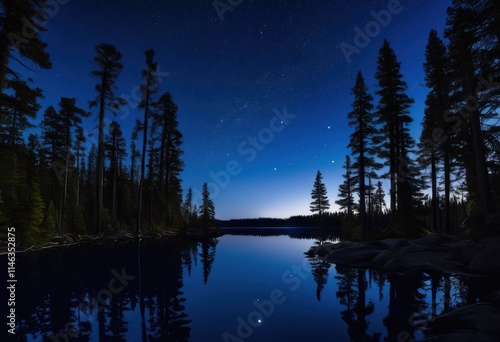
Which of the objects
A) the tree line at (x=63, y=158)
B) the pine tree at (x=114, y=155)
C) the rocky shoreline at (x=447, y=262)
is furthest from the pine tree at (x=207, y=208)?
the rocky shoreline at (x=447, y=262)

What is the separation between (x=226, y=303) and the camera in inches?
303

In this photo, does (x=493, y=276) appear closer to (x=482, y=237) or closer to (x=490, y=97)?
(x=482, y=237)

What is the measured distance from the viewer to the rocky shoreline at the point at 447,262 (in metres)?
4.79

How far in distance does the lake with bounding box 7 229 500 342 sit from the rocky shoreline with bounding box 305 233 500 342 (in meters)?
0.58

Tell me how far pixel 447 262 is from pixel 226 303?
1034 centimetres

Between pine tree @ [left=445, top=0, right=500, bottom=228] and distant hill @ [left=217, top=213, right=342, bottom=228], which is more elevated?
pine tree @ [left=445, top=0, right=500, bottom=228]

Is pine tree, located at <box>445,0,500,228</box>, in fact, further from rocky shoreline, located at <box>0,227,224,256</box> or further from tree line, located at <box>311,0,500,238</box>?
rocky shoreline, located at <box>0,227,224,256</box>

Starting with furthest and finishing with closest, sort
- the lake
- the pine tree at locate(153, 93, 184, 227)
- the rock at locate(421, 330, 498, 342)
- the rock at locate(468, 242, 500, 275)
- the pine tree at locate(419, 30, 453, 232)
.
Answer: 1. the pine tree at locate(153, 93, 184, 227)
2. the pine tree at locate(419, 30, 453, 232)
3. the rock at locate(468, 242, 500, 275)
4. the lake
5. the rock at locate(421, 330, 498, 342)

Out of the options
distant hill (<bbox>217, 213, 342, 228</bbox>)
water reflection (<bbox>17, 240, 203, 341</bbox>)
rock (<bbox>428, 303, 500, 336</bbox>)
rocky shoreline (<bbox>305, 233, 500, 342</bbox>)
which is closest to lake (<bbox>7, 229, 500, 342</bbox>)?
water reflection (<bbox>17, 240, 203, 341</bbox>)

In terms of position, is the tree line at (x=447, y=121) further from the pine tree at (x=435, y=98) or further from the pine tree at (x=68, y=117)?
the pine tree at (x=68, y=117)

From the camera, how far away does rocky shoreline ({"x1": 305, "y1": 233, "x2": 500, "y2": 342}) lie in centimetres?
479

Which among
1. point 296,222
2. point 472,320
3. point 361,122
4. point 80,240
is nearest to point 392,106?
point 361,122

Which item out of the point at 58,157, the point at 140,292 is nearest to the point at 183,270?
the point at 140,292

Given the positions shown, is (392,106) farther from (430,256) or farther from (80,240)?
(80,240)
